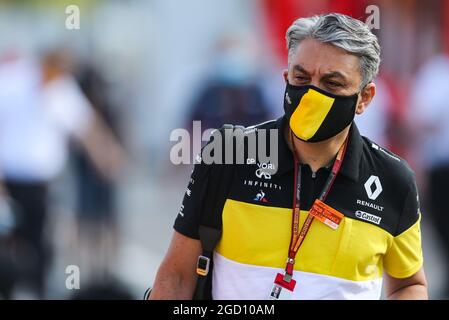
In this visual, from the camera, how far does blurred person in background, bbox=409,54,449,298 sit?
10422 mm

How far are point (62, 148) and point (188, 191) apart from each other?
6.08 meters

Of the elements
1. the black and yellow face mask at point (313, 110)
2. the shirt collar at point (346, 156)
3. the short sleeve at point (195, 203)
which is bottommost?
the short sleeve at point (195, 203)

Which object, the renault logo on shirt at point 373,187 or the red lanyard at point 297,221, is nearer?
the red lanyard at point 297,221

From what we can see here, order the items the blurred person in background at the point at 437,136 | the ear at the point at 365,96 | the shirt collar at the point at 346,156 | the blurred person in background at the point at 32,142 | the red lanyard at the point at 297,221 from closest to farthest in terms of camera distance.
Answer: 1. the red lanyard at the point at 297,221
2. the shirt collar at the point at 346,156
3. the ear at the point at 365,96
4. the blurred person in background at the point at 32,142
5. the blurred person in background at the point at 437,136

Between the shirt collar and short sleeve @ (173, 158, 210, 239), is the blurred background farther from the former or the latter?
short sleeve @ (173, 158, 210, 239)

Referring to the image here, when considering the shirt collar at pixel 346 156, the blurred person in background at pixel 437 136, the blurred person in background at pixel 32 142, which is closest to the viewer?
the shirt collar at pixel 346 156

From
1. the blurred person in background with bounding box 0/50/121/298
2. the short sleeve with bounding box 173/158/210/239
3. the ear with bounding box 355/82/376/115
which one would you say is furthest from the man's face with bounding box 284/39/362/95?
the blurred person in background with bounding box 0/50/121/298

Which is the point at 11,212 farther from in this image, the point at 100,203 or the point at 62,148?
the point at 100,203

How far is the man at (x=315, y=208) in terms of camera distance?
14.0ft

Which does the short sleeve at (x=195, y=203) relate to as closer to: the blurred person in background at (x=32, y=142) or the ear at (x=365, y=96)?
the ear at (x=365, y=96)

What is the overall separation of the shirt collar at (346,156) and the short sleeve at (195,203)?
0.31 meters

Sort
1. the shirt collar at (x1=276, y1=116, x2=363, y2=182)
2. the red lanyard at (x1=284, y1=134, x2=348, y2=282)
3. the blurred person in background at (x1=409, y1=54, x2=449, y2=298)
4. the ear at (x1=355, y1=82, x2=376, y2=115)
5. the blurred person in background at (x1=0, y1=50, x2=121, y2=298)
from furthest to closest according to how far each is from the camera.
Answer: the blurred person in background at (x1=409, y1=54, x2=449, y2=298) → the blurred person in background at (x1=0, y1=50, x2=121, y2=298) → the ear at (x1=355, y1=82, x2=376, y2=115) → the shirt collar at (x1=276, y1=116, x2=363, y2=182) → the red lanyard at (x1=284, y1=134, x2=348, y2=282)

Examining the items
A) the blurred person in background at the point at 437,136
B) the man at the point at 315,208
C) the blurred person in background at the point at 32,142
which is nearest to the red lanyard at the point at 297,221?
the man at the point at 315,208

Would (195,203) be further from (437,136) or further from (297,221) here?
(437,136)
